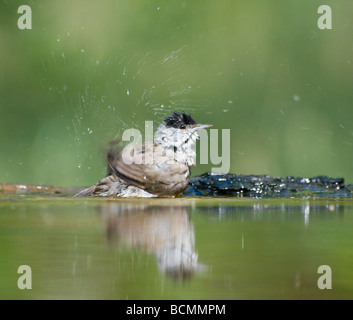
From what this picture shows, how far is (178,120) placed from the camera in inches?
291

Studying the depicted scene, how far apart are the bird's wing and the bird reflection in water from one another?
4.51 ft

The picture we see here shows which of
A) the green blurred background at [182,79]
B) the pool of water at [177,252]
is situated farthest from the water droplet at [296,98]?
the pool of water at [177,252]

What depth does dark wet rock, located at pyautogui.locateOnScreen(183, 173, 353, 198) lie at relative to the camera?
22.8 feet

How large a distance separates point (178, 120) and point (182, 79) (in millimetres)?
2073

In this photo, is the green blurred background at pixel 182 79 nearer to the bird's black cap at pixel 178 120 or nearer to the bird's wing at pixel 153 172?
the bird's black cap at pixel 178 120

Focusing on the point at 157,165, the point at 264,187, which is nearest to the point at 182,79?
the point at 157,165

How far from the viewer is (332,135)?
350 inches

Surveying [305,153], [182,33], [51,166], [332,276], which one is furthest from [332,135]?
[332,276]

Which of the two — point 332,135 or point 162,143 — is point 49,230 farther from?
point 332,135

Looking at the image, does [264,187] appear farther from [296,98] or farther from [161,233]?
[161,233]

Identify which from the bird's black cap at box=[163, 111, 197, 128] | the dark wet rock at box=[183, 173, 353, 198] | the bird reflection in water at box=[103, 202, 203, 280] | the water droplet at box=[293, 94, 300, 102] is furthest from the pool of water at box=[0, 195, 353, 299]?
the water droplet at box=[293, 94, 300, 102]

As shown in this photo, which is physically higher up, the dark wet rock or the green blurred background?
the green blurred background

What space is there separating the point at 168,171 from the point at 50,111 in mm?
2560

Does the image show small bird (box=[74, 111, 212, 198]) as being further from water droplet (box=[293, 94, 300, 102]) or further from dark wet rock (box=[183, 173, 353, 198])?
water droplet (box=[293, 94, 300, 102])
